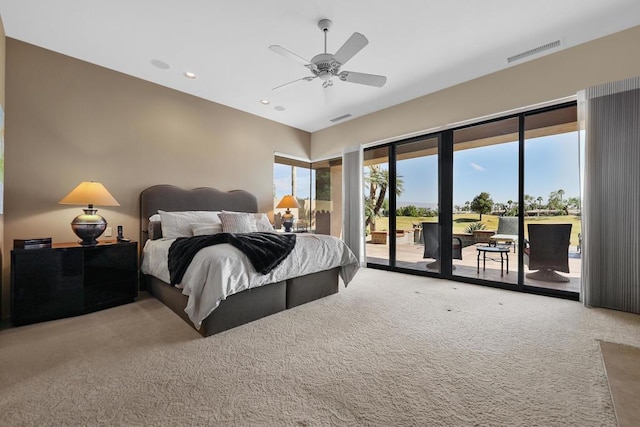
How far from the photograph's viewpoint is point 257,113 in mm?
5289

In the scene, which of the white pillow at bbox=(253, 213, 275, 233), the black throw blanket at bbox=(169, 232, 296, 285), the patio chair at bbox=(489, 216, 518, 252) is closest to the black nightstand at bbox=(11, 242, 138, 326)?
the black throw blanket at bbox=(169, 232, 296, 285)

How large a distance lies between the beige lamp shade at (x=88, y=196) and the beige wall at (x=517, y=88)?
13.9ft

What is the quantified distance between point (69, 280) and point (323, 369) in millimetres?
2762

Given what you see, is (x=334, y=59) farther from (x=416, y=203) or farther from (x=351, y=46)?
(x=416, y=203)

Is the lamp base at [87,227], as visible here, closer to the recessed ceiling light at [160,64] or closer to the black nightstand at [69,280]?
the black nightstand at [69,280]

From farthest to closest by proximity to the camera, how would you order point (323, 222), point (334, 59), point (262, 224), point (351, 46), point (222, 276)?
point (323, 222) → point (262, 224) → point (334, 59) → point (351, 46) → point (222, 276)

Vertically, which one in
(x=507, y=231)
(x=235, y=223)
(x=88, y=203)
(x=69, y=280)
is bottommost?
(x=69, y=280)

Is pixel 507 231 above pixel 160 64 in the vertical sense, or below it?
below

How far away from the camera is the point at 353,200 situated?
5.56 m

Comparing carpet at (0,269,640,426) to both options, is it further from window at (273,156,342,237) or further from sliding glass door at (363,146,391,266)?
window at (273,156,342,237)

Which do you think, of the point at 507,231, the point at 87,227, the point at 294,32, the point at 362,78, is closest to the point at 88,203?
the point at 87,227

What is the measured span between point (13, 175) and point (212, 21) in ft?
8.94

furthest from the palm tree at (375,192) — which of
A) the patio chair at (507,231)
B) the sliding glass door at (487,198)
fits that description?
the patio chair at (507,231)

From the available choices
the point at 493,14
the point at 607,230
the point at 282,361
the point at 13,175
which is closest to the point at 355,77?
the point at 493,14
